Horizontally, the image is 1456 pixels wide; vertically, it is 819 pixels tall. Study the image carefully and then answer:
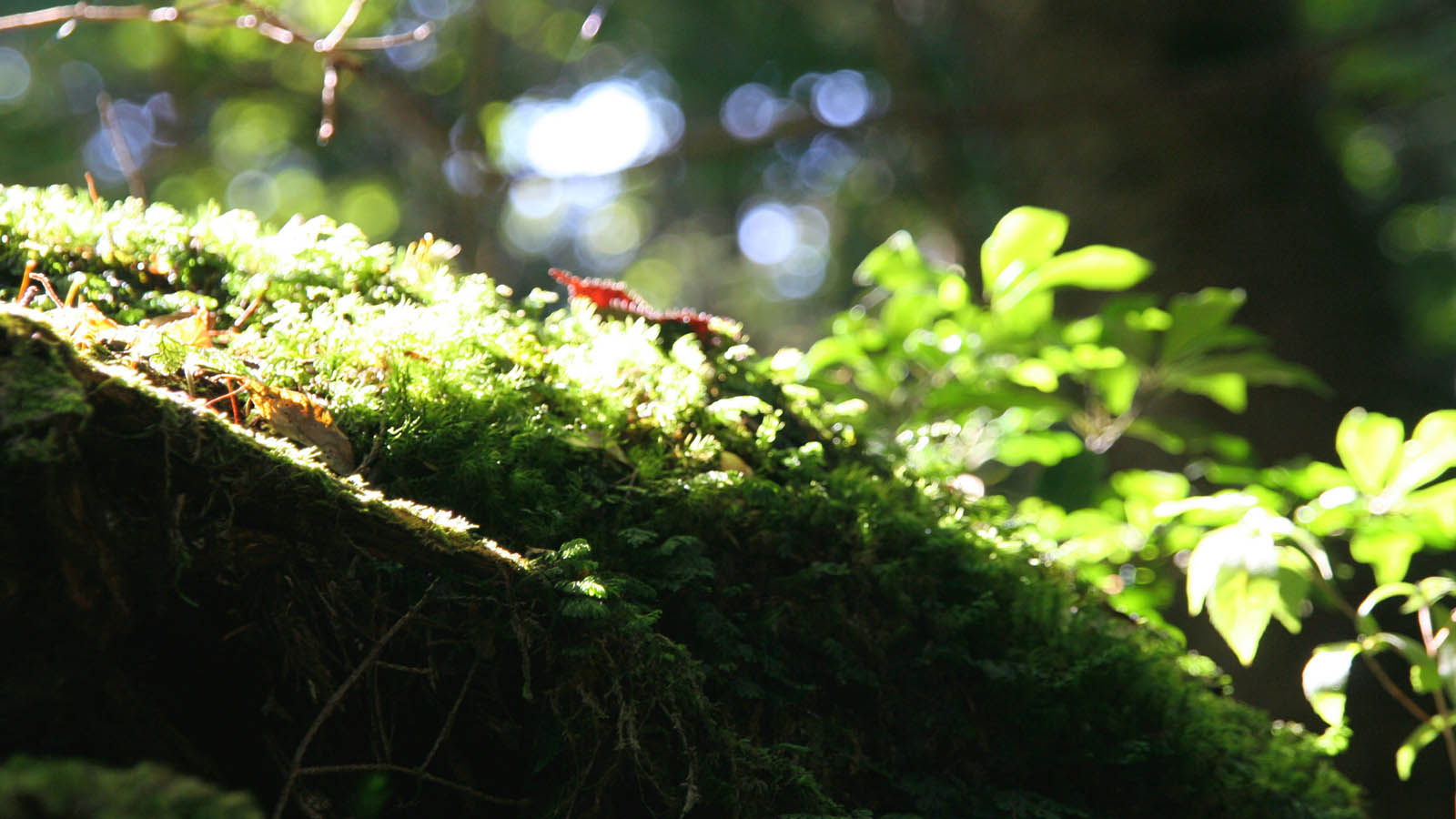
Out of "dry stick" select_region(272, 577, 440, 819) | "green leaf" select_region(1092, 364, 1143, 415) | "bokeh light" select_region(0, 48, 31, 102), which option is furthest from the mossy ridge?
"bokeh light" select_region(0, 48, 31, 102)

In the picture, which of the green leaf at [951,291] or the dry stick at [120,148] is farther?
the green leaf at [951,291]

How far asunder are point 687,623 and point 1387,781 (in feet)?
11.0

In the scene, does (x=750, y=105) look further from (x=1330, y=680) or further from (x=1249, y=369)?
(x=1330, y=680)

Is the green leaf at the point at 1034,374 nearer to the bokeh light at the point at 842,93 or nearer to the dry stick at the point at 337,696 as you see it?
the dry stick at the point at 337,696

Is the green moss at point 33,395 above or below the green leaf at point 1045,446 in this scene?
below

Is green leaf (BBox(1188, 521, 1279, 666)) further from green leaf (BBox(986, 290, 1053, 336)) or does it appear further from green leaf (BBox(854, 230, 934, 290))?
green leaf (BBox(854, 230, 934, 290))

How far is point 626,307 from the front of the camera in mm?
1981

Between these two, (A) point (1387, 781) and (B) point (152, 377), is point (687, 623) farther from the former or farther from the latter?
(A) point (1387, 781)

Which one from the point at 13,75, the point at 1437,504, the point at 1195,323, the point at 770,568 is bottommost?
the point at 770,568

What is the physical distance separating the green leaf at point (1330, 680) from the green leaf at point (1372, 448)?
0.44 m

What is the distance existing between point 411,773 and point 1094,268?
6.59 ft

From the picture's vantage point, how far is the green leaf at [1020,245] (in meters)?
2.42

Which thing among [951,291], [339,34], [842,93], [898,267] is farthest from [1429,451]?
[842,93]

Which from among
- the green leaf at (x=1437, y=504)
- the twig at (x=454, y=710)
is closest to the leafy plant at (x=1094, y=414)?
the green leaf at (x=1437, y=504)
